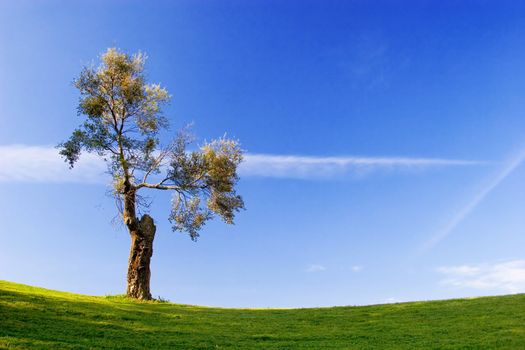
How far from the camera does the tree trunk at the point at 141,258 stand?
4253 cm

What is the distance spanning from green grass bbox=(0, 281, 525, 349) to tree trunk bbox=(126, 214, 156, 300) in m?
5.40

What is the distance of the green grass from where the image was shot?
23359 millimetres

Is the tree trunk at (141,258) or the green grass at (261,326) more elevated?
the tree trunk at (141,258)

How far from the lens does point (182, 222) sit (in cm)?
4919

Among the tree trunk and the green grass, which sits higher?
the tree trunk

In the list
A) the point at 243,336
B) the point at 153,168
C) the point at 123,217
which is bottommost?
the point at 243,336

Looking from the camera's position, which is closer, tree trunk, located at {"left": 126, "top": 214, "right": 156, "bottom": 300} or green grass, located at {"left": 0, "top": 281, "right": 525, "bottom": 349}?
green grass, located at {"left": 0, "top": 281, "right": 525, "bottom": 349}

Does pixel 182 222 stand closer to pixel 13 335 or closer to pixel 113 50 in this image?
pixel 113 50

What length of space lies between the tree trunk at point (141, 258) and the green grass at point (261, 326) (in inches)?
213

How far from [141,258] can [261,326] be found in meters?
16.3

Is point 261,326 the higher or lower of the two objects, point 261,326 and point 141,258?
the lower

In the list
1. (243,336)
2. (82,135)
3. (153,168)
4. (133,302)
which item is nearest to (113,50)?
(82,135)

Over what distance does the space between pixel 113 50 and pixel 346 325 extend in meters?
32.1

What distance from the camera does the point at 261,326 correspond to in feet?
99.4
